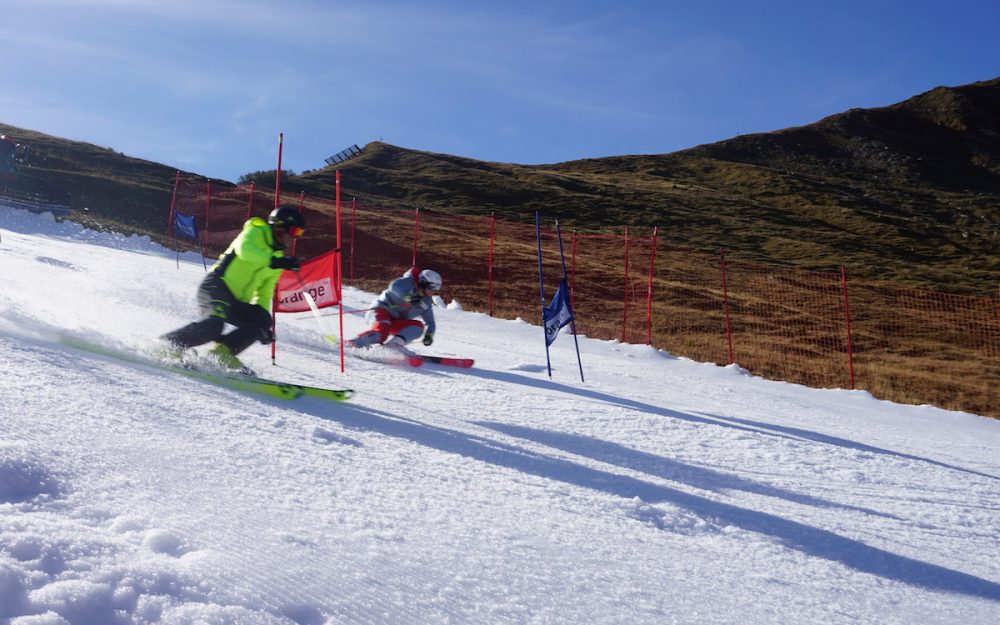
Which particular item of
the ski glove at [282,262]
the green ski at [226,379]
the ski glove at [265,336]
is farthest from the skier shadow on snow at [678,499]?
the ski glove at [282,262]

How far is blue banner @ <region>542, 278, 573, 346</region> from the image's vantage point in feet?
32.5

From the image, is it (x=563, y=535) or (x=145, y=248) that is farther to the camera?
(x=145, y=248)

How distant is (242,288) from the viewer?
6.94 m

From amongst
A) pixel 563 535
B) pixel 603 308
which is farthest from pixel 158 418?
pixel 603 308

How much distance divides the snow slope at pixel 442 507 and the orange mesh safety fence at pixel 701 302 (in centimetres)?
827

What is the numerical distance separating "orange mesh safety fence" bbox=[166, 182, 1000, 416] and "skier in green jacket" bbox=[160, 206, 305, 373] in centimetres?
907

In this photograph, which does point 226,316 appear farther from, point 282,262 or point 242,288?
point 282,262

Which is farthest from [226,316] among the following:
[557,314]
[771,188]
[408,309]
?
[771,188]

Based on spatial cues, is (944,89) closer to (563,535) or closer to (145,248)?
(145,248)

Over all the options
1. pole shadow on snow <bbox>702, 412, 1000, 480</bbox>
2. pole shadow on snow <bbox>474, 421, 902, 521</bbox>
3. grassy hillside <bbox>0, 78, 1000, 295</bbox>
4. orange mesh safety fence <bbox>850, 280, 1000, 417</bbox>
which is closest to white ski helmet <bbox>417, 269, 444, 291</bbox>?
pole shadow on snow <bbox>702, 412, 1000, 480</bbox>

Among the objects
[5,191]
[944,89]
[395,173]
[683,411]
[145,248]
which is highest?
[944,89]

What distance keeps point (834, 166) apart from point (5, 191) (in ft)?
251

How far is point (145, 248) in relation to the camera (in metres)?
22.9

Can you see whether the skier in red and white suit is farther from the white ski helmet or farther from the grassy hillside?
the grassy hillside
